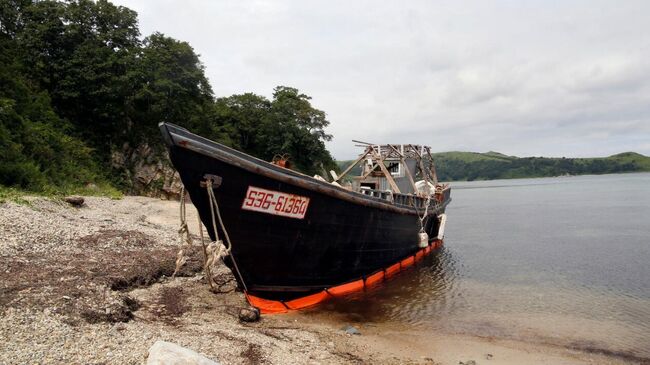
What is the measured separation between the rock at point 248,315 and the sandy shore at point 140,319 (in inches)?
6.9

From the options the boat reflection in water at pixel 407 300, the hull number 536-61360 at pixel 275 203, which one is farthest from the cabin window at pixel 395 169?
the hull number 536-61360 at pixel 275 203

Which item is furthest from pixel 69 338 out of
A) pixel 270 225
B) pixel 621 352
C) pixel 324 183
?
pixel 621 352

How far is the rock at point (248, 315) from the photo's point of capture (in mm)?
8867

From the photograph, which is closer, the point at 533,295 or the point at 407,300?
the point at 407,300

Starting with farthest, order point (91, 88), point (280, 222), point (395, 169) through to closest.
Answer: point (91, 88) < point (395, 169) < point (280, 222)

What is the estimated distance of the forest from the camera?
23.8 meters

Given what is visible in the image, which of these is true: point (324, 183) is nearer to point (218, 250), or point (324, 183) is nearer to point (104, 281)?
point (218, 250)

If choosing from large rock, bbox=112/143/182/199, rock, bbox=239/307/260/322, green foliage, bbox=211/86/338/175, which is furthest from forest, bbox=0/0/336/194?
rock, bbox=239/307/260/322

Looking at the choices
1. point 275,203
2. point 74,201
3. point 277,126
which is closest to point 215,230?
point 275,203

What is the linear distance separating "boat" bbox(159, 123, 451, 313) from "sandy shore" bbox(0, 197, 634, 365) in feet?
3.01

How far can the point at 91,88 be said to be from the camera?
2880 cm

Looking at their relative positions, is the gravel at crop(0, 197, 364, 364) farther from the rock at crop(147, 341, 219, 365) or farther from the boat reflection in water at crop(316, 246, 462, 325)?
the boat reflection in water at crop(316, 246, 462, 325)

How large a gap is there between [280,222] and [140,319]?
3.90m

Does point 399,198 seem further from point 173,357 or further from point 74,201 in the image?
A: point 74,201
